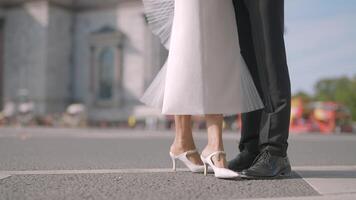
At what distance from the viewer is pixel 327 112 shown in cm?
2780

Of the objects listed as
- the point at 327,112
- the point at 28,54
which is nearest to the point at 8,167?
the point at 327,112

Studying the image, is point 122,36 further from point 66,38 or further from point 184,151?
point 184,151

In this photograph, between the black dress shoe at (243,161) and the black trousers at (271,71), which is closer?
the black trousers at (271,71)

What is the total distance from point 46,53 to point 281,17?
3236 centimetres

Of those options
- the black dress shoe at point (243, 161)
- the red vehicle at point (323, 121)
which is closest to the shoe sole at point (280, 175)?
the black dress shoe at point (243, 161)

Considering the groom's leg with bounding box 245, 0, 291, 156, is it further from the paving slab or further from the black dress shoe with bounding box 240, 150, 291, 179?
the paving slab

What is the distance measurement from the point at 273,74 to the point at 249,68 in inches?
10.9

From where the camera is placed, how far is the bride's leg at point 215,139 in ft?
8.13

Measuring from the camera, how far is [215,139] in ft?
8.38

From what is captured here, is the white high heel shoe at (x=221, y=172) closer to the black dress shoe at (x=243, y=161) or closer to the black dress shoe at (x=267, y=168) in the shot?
the black dress shoe at (x=267, y=168)

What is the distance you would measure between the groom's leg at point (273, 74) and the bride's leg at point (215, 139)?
0.24m

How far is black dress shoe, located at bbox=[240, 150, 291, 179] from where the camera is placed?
2408 mm

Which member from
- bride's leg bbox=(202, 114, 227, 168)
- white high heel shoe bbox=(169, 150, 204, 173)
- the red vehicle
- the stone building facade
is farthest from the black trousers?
the stone building facade

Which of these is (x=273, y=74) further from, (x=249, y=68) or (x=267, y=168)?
(x=267, y=168)
